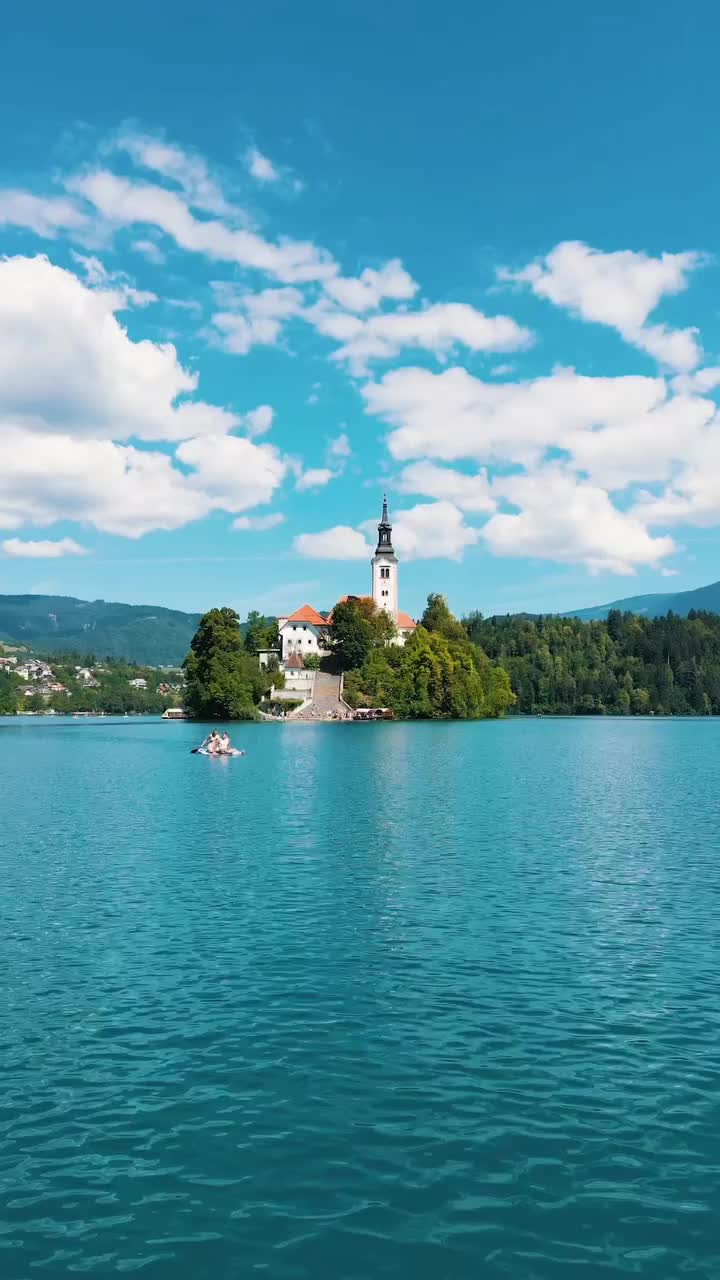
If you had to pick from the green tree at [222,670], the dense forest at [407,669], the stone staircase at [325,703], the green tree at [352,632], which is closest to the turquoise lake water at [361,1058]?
the green tree at [222,670]

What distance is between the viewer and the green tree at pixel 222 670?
15812cm

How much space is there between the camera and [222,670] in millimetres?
157875

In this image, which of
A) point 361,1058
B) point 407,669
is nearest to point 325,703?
point 407,669

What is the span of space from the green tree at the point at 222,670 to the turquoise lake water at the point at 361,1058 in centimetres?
11973

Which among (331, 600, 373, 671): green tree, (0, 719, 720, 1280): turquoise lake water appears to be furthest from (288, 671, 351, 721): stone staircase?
(0, 719, 720, 1280): turquoise lake water

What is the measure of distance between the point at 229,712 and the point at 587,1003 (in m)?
152

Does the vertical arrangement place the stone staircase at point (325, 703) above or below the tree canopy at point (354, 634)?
below

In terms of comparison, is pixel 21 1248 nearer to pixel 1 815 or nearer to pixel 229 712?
pixel 1 815

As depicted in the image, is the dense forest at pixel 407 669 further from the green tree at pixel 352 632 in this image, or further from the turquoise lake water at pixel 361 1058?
the turquoise lake water at pixel 361 1058

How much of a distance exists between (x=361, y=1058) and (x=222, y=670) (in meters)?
144

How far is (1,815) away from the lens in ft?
158

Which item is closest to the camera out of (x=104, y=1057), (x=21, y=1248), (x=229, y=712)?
(x=21, y=1248)

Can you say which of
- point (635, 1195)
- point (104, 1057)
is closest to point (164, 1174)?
point (104, 1057)

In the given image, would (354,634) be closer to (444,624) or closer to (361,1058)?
(444,624)
